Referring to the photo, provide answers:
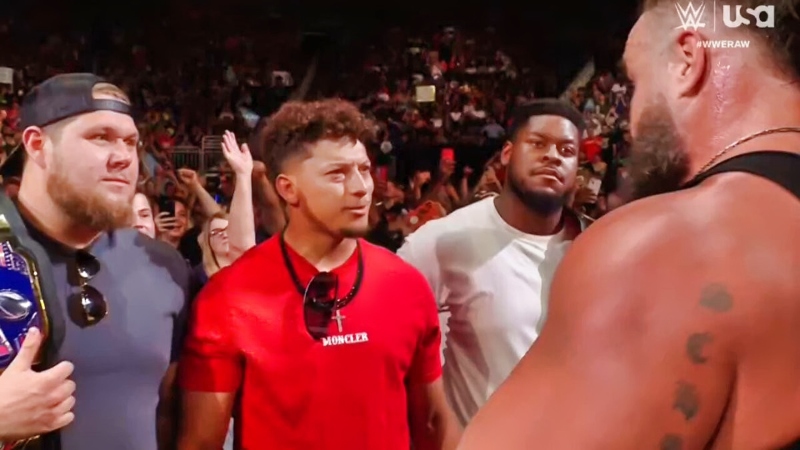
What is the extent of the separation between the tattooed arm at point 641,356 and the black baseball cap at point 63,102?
1098 millimetres

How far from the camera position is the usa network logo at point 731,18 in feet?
2.88

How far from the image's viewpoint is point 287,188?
1.97 meters

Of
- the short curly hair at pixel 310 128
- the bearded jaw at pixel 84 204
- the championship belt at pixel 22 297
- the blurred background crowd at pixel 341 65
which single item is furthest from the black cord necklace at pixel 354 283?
the blurred background crowd at pixel 341 65

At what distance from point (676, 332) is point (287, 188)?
129cm

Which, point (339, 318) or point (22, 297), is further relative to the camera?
point (339, 318)

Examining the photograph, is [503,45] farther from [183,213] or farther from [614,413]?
[614,413]

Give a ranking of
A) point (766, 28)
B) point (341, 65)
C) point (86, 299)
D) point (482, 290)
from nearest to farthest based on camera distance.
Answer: point (766, 28) → point (86, 299) → point (482, 290) → point (341, 65)

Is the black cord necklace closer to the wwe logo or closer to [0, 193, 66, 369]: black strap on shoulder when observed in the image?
[0, 193, 66, 369]: black strap on shoulder

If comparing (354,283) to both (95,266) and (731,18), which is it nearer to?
(95,266)

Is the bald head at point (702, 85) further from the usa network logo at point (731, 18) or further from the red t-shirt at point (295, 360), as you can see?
the red t-shirt at point (295, 360)

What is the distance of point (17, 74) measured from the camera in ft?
29.1

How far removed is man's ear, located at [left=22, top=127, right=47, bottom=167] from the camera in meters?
1.61

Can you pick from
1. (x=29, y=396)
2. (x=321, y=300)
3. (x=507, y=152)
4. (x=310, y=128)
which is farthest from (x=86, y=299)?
(x=507, y=152)

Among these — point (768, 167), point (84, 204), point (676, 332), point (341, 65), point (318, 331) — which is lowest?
point (341, 65)
